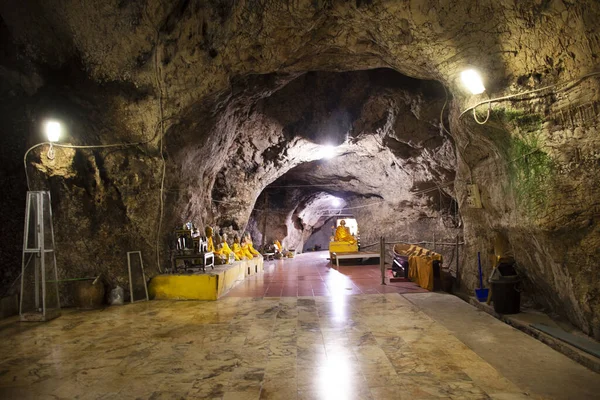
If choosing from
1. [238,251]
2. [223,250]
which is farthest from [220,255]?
[238,251]

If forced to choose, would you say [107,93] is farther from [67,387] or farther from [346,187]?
[346,187]

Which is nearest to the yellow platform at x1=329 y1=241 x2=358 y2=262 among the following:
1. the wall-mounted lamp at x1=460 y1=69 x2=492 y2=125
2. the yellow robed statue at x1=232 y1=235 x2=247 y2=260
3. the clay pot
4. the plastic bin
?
the yellow robed statue at x1=232 y1=235 x2=247 y2=260

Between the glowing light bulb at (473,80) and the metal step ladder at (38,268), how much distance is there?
6876mm

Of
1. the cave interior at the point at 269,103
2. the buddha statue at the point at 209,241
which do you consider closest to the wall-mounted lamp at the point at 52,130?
the cave interior at the point at 269,103

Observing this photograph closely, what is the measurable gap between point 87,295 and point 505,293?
23.4 ft

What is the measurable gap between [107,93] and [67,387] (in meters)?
5.30

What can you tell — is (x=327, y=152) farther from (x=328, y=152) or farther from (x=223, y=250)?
(x=223, y=250)

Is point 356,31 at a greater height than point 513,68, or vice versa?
point 356,31

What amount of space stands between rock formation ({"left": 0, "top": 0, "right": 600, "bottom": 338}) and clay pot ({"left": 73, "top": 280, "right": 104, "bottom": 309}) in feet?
1.29

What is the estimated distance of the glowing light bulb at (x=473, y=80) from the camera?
5.30 metres

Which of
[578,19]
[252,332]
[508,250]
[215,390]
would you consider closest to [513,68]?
[578,19]

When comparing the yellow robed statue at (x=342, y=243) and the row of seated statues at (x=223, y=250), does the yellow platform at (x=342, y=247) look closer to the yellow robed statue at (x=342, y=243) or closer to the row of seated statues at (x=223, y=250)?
the yellow robed statue at (x=342, y=243)

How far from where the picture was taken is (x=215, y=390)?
336 centimetres

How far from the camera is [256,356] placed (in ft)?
13.7
